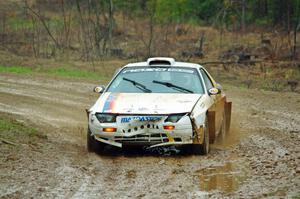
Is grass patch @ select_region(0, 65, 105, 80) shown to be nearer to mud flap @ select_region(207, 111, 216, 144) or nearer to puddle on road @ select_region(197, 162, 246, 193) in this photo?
mud flap @ select_region(207, 111, 216, 144)

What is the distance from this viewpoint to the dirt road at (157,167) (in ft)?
27.0

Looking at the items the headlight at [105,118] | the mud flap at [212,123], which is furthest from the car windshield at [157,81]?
the headlight at [105,118]

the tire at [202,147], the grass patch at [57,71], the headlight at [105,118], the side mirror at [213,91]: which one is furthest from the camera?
the grass patch at [57,71]

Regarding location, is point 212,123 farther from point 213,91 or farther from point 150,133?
point 150,133

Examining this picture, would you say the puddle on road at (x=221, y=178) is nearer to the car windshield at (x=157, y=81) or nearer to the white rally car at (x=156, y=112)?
the white rally car at (x=156, y=112)

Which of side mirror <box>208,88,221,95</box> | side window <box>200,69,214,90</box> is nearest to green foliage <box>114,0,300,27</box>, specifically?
side window <box>200,69,214,90</box>

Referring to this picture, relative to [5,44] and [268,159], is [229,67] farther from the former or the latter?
[268,159]

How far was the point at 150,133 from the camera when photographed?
10.4 m

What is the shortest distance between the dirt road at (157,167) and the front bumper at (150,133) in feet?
0.82

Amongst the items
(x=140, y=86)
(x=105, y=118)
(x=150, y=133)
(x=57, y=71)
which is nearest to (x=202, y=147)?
(x=150, y=133)

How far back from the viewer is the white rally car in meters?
10.4

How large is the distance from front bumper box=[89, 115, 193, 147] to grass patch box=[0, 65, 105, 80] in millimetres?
14883

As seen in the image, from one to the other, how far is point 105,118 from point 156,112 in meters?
0.76

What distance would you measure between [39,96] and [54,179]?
416 inches
